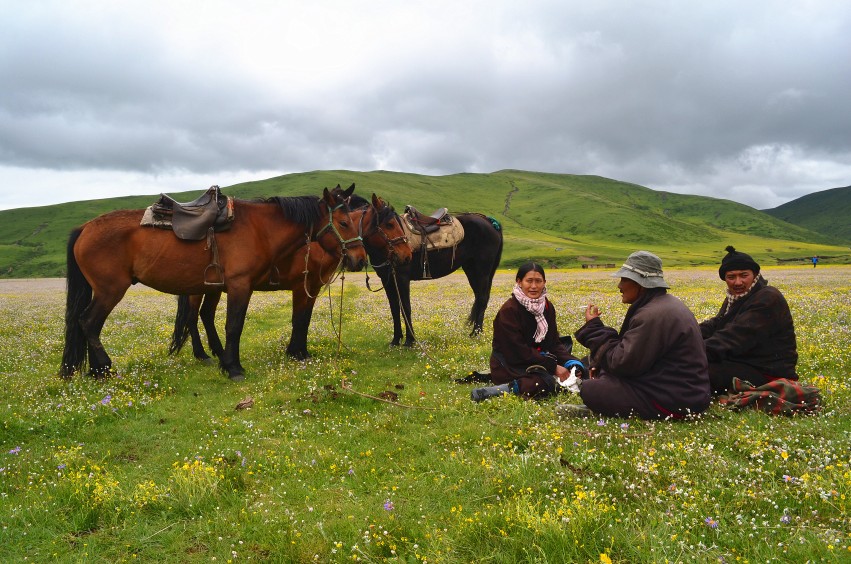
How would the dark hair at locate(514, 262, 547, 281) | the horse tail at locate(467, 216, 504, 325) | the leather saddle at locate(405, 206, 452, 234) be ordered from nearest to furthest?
the dark hair at locate(514, 262, 547, 281) < the leather saddle at locate(405, 206, 452, 234) < the horse tail at locate(467, 216, 504, 325)

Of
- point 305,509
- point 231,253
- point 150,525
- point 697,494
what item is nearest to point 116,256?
point 231,253

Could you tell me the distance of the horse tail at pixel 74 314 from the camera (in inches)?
399

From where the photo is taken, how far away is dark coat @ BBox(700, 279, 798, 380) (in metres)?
7.05

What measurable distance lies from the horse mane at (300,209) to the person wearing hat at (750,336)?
8.32 m

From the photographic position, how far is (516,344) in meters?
8.38

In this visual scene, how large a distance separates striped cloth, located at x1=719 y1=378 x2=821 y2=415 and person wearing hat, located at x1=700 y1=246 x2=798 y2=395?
0.40 m

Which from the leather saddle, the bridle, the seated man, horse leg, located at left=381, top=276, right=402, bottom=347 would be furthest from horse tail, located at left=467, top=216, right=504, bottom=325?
the seated man

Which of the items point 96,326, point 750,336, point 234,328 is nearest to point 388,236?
point 234,328

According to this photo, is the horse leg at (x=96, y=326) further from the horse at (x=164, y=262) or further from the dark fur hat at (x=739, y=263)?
the dark fur hat at (x=739, y=263)

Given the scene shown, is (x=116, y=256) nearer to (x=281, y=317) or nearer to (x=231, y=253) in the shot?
(x=231, y=253)

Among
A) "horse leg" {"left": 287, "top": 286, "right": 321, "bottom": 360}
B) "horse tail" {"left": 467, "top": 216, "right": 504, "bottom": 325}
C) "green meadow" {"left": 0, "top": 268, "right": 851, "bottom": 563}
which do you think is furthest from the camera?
"horse tail" {"left": 467, "top": 216, "right": 504, "bottom": 325}

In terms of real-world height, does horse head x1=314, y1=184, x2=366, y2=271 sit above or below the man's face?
above

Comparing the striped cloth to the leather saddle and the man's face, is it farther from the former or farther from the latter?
the leather saddle

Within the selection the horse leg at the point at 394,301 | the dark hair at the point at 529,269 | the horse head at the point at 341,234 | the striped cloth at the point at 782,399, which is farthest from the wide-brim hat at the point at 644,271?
the horse leg at the point at 394,301
